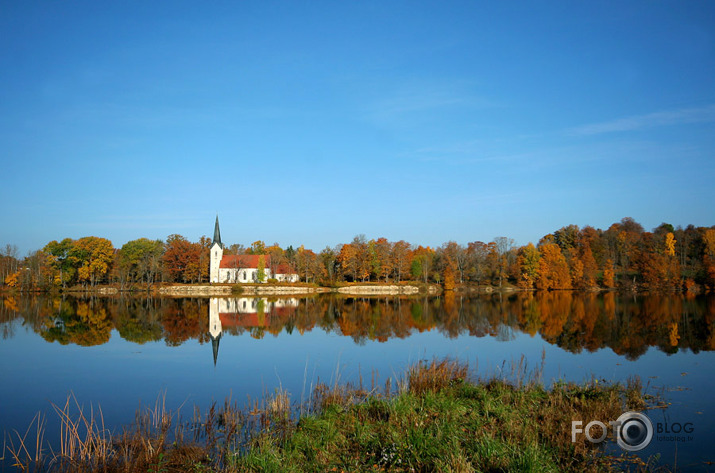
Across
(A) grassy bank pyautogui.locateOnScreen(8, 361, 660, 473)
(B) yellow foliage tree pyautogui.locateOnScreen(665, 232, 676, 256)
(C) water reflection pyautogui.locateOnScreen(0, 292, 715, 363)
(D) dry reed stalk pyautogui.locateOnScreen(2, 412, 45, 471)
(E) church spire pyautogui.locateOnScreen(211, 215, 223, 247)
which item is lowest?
(C) water reflection pyautogui.locateOnScreen(0, 292, 715, 363)

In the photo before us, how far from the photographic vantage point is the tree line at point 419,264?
230 feet

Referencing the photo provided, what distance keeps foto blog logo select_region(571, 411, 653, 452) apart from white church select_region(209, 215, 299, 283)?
70614mm

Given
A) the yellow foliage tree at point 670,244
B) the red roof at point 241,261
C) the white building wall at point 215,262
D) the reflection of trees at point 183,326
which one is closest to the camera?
the reflection of trees at point 183,326

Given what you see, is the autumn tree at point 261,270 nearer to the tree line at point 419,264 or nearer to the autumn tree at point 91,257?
the tree line at point 419,264

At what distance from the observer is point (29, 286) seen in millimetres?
70000

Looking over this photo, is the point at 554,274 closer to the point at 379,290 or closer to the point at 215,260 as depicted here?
the point at 379,290

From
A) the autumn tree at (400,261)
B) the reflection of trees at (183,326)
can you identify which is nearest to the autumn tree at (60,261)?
the reflection of trees at (183,326)

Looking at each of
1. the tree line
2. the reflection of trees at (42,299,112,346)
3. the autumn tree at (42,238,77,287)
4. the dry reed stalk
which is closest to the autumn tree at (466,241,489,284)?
the tree line

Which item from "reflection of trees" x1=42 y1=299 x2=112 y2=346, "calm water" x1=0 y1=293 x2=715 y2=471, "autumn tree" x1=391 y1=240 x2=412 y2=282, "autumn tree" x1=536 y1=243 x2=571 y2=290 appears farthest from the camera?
"autumn tree" x1=391 y1=240 x2=412 y2=282

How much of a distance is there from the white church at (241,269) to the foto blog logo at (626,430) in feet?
232

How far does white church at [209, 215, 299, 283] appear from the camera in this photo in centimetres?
7862

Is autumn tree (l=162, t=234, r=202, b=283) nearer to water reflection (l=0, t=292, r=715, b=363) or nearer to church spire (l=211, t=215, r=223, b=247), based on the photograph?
church spire (l=211, t=215, r=223, b=247)

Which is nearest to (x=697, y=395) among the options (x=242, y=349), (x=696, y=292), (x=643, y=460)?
(x=643, y=460)

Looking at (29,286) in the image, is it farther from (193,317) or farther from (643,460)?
(643,460)
